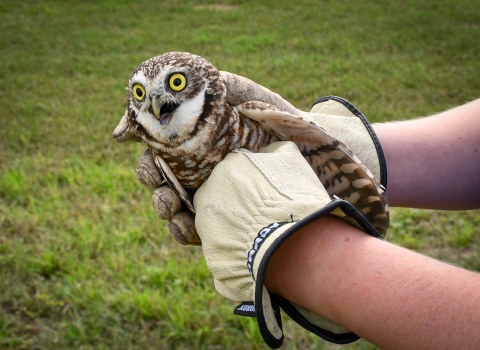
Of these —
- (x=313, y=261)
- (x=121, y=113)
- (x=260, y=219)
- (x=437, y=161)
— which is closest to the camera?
(x=313, y=261)

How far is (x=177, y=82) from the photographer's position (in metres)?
1.67

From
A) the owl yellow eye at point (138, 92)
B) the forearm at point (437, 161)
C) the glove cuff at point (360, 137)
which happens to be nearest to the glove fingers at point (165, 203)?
the owl yellow eye at point (138, 92)

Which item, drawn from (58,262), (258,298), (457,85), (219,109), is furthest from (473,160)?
(457,85)

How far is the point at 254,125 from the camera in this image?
5.82 ft

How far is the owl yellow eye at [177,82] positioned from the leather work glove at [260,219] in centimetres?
33

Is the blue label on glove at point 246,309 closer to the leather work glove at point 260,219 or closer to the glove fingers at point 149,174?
the leather work glove at point 260,219

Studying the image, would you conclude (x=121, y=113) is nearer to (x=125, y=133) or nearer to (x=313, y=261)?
(x=125, y=133)

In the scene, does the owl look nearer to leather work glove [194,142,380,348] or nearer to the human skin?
leather work glove [194,142,380,348]

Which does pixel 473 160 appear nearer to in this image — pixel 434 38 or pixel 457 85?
pixel 457 85

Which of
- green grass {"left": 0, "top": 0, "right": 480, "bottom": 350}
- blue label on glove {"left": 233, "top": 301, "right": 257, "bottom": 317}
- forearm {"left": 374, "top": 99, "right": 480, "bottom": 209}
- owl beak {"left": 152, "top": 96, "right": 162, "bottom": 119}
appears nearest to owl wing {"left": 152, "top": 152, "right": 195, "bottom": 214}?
owl beak {"left": 152, "top": 96, "right": 162, "bottom": 119}

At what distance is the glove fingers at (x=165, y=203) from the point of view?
1.74 metres

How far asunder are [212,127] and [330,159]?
1.63 feet

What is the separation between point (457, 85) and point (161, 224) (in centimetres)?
469

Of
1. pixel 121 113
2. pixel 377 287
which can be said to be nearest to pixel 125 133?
pixel 377 287
